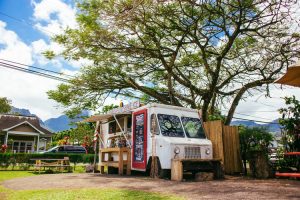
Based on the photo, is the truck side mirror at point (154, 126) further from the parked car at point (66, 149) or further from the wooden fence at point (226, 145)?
the parked car at point (66, 149)

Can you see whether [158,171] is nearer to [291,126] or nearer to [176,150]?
[176,150]

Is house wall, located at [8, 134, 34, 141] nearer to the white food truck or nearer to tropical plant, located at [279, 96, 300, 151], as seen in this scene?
the white food truck

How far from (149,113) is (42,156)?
15.0 metres

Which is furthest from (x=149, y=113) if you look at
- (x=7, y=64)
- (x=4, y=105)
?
(x=4, y=105)

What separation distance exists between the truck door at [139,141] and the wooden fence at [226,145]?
2.91 metres

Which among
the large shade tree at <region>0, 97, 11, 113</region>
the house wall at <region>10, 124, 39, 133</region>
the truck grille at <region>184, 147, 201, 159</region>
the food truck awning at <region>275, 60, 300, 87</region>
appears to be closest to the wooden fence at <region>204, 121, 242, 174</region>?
the truck grille at <region>184, 147, 201, 159</region>

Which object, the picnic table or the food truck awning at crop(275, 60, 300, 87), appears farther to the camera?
the picnic table

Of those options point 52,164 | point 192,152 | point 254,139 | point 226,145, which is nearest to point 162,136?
point 192,152

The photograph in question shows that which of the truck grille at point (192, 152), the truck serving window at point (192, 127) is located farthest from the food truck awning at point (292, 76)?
the truck serving window at point (192, 127)

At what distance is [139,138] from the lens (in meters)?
A: 12.2

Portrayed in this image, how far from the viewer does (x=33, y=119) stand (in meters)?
46.8

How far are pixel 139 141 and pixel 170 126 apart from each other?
149 centimetres

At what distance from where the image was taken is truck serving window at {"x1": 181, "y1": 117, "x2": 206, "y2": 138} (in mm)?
11967

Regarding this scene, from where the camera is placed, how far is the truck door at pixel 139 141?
11.7 metres
